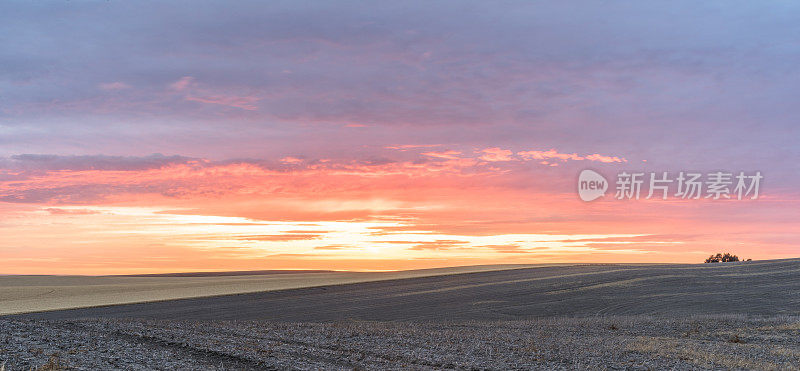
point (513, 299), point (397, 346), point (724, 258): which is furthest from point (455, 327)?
point (724, 258)

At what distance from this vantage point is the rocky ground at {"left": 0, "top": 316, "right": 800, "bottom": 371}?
Result: 20906 mm

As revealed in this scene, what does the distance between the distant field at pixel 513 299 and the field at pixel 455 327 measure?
0.12 meters

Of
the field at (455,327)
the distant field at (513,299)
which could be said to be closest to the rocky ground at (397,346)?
the field at (455,327)

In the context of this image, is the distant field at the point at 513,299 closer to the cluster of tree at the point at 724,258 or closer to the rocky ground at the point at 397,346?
the rocky ground at the point at 397,346

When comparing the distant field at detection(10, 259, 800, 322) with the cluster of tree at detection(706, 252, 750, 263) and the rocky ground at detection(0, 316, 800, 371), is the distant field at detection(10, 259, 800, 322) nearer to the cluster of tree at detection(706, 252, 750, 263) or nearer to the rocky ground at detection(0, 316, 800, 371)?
the rocky ground at detection(0, 316, 800, 371)

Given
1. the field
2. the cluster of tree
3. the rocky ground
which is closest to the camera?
the rocky ground

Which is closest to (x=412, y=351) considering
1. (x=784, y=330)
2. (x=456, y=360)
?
(x=456, y=360)

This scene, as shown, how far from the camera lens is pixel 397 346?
85.5 ft

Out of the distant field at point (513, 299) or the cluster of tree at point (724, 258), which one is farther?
the cluster of tree at point (724, 258)

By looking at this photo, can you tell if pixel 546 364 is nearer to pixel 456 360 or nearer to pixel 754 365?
pixel 456 360

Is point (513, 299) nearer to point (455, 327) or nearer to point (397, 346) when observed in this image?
point (455, 327)

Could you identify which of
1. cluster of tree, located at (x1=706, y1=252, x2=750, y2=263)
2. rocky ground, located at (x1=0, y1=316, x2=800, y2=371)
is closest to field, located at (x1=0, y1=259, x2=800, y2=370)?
rocky ground, located at (x1=0, y1=316, x2=800, y2=371)

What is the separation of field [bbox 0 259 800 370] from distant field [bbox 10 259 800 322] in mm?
121

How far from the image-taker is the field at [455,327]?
2214 cm
